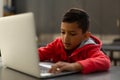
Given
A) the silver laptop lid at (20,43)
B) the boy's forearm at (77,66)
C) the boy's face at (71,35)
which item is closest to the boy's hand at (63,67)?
the boy's forearm at (77,66)

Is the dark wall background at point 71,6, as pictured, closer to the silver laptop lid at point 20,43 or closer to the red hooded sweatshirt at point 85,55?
the red hooded sweatshirt at point 85,55

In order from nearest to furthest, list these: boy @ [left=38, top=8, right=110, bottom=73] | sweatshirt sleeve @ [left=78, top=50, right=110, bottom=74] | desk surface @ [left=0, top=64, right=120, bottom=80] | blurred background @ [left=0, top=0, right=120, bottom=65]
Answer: desk surface @ [left=0, top=64, right=120, bottom=80], sweatshirt sleeve @ [left=78, top=50, right=110, bottom=74], boy @ [left=38, top=8, right=110, bottom=73], blurred background @ [left=0, top=0, right=120, bottom=65]

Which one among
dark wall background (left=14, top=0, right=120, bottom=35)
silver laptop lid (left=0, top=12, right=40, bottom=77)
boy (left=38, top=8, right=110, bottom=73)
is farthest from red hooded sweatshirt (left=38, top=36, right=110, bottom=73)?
dark wall background (left=14, top=0, right=120, bottom=35)

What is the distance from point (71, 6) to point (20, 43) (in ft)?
9.77

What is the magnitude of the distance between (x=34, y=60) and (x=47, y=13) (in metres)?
3.20

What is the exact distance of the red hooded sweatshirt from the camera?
1.01 m

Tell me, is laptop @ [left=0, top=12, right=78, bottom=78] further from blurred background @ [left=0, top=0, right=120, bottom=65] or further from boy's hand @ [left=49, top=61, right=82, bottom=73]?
blurred background @ [left=0, top=0, right=120, bottom=65]

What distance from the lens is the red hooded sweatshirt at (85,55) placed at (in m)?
1.01

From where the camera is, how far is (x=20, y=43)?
0.88 metres

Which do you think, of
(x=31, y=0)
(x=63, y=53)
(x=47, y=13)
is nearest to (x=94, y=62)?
(x=63, y=53)

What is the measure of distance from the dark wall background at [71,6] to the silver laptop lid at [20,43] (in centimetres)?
218

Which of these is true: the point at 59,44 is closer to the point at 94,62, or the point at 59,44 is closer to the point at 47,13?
the point at 94,62

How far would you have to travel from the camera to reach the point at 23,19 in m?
0.80

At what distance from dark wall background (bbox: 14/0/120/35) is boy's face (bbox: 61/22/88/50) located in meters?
2.02
